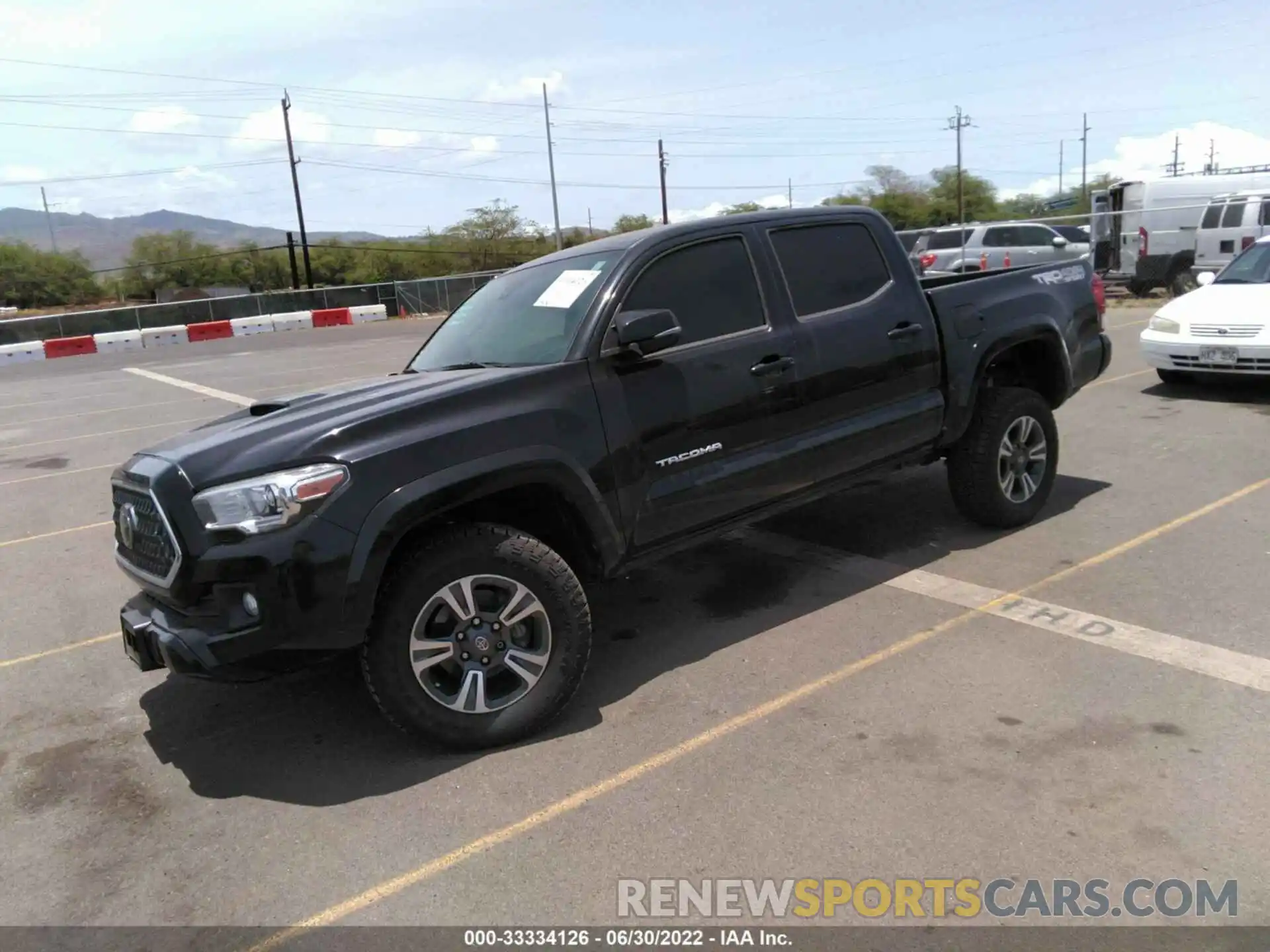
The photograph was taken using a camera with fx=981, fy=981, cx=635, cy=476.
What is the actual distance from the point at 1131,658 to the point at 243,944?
11.4 ft

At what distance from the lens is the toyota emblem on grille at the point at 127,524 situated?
375 centimetres

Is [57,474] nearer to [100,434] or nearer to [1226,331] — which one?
[100,434]

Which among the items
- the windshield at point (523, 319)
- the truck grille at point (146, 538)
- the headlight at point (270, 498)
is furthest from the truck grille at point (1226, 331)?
the truck grille at point (146, 538)

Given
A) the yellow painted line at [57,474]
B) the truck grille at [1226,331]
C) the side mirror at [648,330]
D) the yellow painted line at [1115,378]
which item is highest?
the side mirror at [648,330]

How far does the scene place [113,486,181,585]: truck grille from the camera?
347cm

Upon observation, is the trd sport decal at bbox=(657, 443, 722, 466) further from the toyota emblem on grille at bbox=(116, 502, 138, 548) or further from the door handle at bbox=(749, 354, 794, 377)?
the toyota emblem on grille at bbox=(116, 502, 138, 548)

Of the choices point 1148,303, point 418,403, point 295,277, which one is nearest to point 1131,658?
point 418,403

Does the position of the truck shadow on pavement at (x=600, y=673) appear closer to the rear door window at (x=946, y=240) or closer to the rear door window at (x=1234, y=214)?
the rear door window at (x=1234, y=214)

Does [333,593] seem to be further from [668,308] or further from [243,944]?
[668,308]

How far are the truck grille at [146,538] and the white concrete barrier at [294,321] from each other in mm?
30725

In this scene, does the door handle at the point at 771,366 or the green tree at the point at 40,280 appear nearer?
the door handle at the point at 771,366

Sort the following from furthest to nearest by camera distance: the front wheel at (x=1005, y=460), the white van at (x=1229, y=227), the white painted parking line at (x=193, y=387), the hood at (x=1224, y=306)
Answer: the white van at (x=1229, y=227)
the white painted parking line at (x=193, y=387)
the hood at (x=1224, y=306)
the front wheel at (x=1005, y=460)

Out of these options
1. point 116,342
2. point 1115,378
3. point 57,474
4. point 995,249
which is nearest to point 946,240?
point 995,249

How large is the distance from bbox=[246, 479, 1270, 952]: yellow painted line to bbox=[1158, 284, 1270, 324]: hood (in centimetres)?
537
